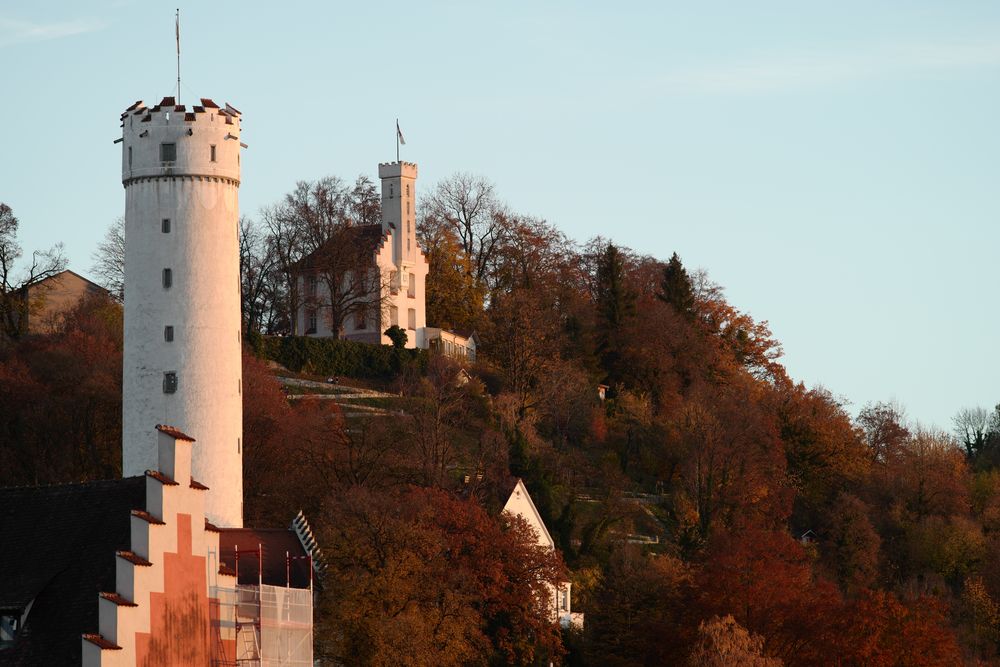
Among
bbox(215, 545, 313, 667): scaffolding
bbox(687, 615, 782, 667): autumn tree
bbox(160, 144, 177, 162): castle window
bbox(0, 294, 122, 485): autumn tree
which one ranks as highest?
bbox(160, 144, 177, 162): castle window

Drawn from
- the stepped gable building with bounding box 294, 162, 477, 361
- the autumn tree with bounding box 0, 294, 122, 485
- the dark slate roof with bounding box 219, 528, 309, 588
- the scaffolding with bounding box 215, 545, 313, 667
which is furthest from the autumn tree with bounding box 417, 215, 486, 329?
the scaffolding with bounding box 215, 545, 313, 667

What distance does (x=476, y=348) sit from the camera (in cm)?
11788

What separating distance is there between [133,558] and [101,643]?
6.30 ft

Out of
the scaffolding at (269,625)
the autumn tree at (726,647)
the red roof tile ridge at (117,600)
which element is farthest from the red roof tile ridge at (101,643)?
the autumn tree at (726,647)

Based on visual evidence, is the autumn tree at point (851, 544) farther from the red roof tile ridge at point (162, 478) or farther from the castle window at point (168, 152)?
the red roof tile ridge at point (162, 478)

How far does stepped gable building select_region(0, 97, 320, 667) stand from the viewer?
38.5 meters

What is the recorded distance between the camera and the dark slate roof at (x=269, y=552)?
182 ft

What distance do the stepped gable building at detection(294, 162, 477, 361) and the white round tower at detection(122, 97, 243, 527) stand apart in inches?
1713

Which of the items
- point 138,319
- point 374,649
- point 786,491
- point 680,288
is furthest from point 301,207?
point 374,649

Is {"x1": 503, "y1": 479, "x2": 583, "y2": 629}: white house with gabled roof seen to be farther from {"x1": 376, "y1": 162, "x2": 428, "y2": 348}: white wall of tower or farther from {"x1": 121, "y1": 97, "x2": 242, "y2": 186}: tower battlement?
{"x1": 376, "y1": 162, "x2": 428, "y2": 348}: white wall of tower

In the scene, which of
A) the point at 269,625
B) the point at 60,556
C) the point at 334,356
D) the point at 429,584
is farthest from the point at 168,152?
the point at 334,356

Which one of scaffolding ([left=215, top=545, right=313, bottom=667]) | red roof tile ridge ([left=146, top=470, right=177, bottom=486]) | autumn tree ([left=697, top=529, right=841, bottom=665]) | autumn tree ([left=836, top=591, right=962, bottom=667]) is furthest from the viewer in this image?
autumn tree ([left=697, top=529, right=841, bottom=665])

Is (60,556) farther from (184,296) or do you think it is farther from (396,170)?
(396,170)

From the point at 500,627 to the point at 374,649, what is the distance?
24.4ft
